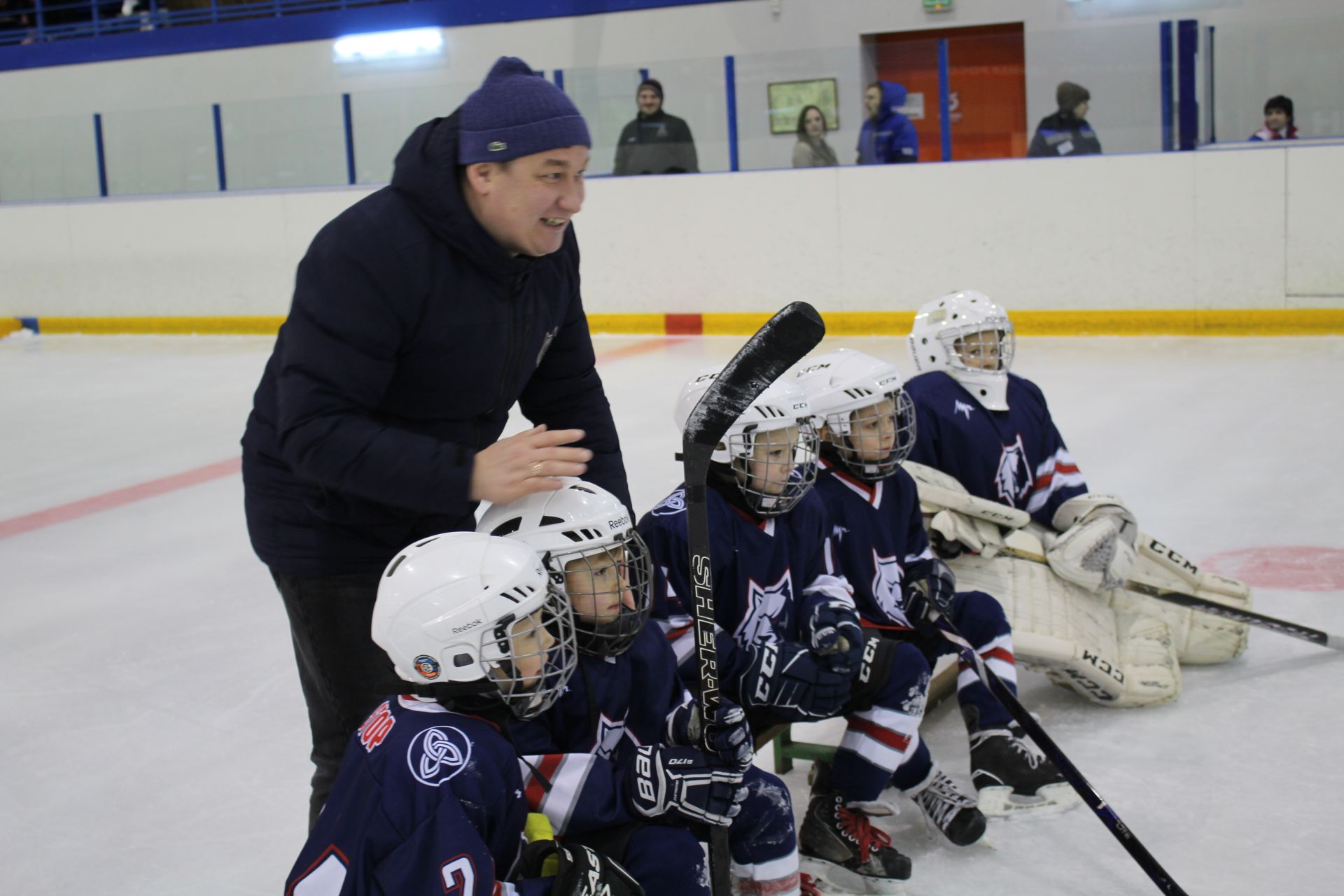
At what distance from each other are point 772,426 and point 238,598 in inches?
82.7

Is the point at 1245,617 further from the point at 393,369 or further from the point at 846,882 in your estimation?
the point at 393,369

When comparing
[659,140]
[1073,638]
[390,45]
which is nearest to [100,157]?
[390,45]

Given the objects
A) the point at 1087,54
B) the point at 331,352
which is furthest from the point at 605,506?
the point at 1087,54

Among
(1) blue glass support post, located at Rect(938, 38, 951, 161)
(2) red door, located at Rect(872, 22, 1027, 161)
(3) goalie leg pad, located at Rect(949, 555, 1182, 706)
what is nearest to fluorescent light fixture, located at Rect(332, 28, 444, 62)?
(2) red door, located at Rect(872, 22, 1027, 161)

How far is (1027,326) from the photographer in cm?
746

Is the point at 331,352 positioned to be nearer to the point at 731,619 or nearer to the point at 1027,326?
the point at 731,619

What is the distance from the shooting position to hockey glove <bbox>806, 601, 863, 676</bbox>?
200 cm

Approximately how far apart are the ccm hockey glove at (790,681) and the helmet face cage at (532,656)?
43 centimetres

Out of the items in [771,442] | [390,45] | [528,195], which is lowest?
[771,442]

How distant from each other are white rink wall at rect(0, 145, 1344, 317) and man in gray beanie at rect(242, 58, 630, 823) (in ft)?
19.6

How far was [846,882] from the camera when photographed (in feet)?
6.87

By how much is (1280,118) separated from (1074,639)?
5450mm

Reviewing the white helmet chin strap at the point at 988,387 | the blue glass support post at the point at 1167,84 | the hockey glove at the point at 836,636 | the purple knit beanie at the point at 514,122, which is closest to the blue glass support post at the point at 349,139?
the blue glass support post at the point at 1167,84

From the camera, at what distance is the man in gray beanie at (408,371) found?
1.52 meters
